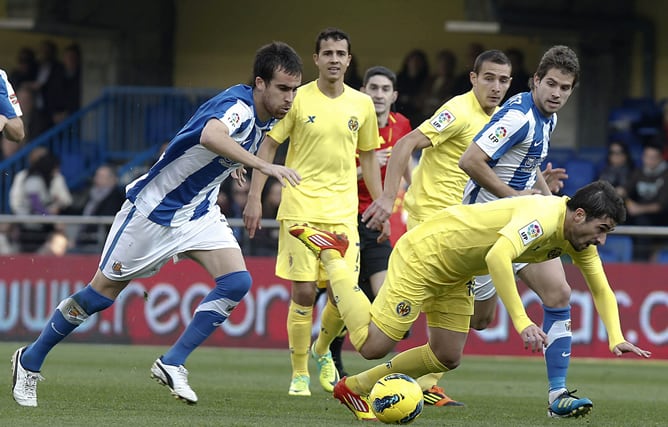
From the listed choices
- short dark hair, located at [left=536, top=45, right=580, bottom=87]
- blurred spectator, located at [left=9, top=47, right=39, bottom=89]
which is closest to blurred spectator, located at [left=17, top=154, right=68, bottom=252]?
blurred spectator, located at [left=9, top=47, right=39, bottom=89]

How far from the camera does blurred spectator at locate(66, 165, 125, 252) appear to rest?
606 inches

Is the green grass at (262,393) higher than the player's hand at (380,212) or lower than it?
lower

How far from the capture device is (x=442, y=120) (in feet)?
30.8

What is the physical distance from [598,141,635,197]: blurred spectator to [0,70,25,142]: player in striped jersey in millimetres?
9555

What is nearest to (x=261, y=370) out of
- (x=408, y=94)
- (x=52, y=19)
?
(x=408, y=94)

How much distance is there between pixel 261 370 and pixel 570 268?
407 centimetres

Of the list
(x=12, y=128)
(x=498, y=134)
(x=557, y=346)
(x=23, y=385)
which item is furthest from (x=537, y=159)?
(x=23, y=385)

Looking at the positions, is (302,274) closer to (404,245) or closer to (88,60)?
(404,245)

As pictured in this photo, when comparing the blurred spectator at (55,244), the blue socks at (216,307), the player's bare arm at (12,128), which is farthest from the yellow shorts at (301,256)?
the blurred spectator at (55,244)

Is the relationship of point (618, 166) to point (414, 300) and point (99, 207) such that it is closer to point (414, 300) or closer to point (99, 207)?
point (99, 207)

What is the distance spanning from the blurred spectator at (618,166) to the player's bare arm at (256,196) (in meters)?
7.44

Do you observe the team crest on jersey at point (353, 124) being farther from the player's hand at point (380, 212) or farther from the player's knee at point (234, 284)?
the player's knee at point (234, 284)

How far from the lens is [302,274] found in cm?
955

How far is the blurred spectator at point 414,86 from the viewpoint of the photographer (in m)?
18.4
